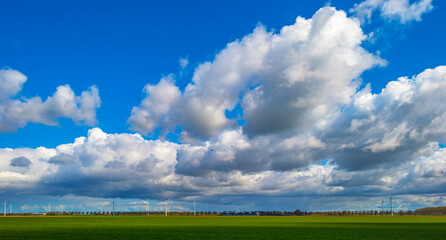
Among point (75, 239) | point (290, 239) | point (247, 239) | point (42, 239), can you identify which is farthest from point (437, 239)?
point (42, 239)

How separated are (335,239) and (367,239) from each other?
439cm

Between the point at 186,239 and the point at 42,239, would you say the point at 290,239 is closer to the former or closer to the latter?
the point at 186,239

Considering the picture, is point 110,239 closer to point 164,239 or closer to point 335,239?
point 164,239

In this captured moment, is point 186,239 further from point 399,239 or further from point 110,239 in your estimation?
point 399,239

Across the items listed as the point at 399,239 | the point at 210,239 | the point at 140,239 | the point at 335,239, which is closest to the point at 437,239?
the point at 399,239

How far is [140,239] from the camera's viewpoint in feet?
156

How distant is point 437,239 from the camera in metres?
49.1

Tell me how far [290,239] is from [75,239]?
27.1 m

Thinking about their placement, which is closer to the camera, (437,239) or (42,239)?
(42,239)

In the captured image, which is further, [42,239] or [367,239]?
[367,239]

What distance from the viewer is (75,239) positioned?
46281mm

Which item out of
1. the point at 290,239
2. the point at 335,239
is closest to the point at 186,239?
the point at 290,239

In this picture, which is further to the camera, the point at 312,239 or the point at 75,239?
the point at 312,239

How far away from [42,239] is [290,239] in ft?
101
